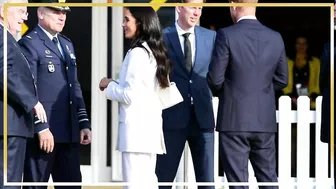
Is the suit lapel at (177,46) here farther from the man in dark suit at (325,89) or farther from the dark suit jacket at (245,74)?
the man in dark suit at (325,89)

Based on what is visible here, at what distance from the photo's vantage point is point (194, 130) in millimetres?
7152

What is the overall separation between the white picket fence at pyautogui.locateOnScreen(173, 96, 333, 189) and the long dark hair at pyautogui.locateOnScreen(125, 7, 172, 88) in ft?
5.12

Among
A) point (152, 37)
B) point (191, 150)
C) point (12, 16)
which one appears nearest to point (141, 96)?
point (152, 37)

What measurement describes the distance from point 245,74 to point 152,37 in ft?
2.25

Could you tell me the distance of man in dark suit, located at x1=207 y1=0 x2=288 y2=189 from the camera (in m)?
6.59

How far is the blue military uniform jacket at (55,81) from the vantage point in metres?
6.84

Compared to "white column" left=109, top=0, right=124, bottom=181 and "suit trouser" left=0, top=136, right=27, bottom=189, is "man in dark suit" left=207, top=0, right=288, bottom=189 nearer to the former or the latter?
"suit trouser" left=0, top=136, right=27, bottom=189

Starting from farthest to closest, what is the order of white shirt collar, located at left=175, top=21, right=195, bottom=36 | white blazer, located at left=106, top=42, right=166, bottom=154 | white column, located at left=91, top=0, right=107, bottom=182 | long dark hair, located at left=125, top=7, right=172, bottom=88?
1. white column, located at left=91, top=0, right=107, bottom=182
2. white shirt collar, located at left=175, top=21, right=195, bottom=36
3. long dark hair, located at left=125, top=7, right=172, bottom=88
4. white blazer, located at left=106, top=42, right=166, bottom=154

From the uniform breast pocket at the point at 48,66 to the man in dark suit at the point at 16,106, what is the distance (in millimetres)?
346

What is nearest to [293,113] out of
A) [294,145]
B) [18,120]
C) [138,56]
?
[294,145]

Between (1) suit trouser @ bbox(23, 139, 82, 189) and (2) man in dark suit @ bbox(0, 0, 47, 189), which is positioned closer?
(2) man in dark suit @ bbox(0, 0, 47, 189)

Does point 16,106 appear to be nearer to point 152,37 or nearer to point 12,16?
point 12,16

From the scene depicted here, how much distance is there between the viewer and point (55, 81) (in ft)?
22.6

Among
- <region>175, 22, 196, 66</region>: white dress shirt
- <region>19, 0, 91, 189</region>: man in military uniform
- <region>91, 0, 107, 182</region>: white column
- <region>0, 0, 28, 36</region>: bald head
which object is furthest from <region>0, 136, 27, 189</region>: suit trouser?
<region>91, 0, 107, 182</region>: white column
